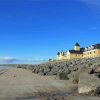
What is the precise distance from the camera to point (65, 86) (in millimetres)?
17141

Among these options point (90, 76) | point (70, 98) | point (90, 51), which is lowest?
point (70, 98)

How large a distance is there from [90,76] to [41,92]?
2.79 m

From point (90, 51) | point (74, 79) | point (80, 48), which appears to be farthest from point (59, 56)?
point (74, 79)

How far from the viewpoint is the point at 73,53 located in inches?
4729

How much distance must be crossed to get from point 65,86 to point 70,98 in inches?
175

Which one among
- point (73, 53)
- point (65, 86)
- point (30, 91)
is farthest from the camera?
point (73, 53)

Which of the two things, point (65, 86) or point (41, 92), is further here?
point (65, 86)

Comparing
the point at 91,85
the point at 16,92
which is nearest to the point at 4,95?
the point at 16,92

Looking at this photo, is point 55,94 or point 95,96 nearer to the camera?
point 95,96

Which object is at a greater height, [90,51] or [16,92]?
[90,51]

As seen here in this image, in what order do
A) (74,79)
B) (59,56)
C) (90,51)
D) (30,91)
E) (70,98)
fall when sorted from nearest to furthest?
(70,98) < (30,91) < (74,79) < (90,51) < (59,56)

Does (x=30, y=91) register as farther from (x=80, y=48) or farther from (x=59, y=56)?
(x=59, y=56)

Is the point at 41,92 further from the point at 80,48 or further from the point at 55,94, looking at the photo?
the point at 80,48

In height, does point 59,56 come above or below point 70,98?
above
